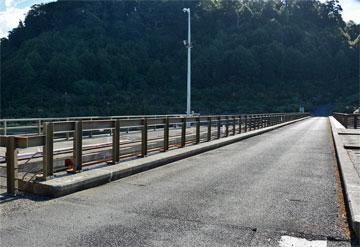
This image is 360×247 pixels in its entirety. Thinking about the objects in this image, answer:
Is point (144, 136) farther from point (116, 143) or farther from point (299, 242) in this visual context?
point (299, 242)

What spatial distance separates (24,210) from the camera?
19.7ft

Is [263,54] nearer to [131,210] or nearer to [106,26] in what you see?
[106,26]

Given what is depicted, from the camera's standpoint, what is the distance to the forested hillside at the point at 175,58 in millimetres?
109500

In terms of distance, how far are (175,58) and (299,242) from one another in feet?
458

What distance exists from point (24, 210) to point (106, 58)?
12499cm

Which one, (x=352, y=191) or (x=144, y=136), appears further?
(x=144, y=136)

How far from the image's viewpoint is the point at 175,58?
14262cm

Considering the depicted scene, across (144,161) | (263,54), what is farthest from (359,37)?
(144,161)

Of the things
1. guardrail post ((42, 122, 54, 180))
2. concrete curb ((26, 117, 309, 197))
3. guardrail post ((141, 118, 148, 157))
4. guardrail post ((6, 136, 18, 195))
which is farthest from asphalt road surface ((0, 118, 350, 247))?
guardrail post ((141, 118, 148, 157))

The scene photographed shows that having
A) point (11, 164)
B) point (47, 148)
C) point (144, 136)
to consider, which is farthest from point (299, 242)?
point (144, 136)

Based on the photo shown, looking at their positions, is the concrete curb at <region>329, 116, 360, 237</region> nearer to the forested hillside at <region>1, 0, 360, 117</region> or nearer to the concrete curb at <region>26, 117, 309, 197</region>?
the concrete curb at <region>26, 117, 309, 197</region>

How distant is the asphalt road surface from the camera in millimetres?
4957

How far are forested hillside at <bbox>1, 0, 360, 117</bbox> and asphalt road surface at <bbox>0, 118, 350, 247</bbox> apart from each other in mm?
79599

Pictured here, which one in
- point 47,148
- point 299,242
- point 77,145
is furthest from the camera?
point 77,145
